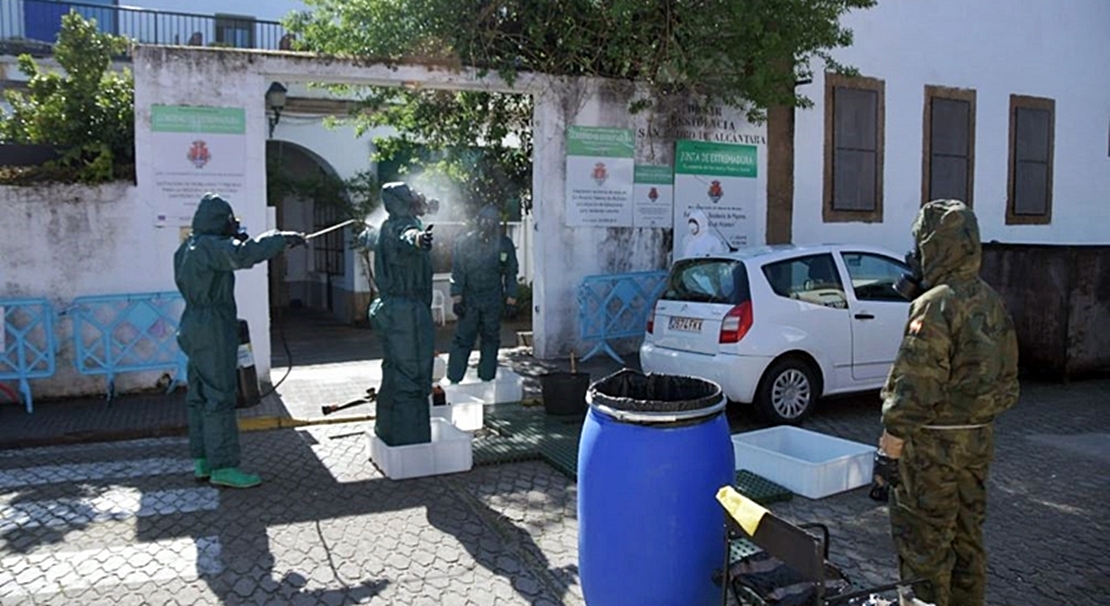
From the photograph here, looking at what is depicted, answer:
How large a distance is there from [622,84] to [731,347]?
16.2 feet

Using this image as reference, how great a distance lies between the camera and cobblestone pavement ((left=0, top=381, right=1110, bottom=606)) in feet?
14.5

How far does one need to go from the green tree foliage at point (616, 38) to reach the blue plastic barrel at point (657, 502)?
701 cm

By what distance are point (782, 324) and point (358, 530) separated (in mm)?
3881

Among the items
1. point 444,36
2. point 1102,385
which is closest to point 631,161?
point 444,36

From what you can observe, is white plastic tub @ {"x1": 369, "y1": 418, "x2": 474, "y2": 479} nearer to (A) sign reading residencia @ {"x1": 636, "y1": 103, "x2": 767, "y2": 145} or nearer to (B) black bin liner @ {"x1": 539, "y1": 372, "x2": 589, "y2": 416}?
(B) black bin liner @ {"x1": 539, "y1": 372, "x2": 589, "y2": 416}

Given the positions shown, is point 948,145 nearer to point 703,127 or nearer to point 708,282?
point 703,127

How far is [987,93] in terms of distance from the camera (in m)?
14.2

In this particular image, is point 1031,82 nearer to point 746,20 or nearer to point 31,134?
point 746,20

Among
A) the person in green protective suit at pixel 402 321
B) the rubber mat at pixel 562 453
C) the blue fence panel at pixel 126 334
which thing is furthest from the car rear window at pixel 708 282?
the blue fence panel at pixel 126 334

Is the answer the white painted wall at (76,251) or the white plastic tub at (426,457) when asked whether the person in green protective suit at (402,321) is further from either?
the white painted wall at (76,251)

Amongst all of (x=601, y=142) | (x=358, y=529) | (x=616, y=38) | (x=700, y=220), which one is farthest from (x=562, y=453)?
(x=616, y=38)

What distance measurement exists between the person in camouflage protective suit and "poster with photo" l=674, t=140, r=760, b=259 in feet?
24.5

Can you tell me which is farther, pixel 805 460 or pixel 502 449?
pixel 502 449

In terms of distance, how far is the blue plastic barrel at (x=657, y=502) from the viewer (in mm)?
3469
